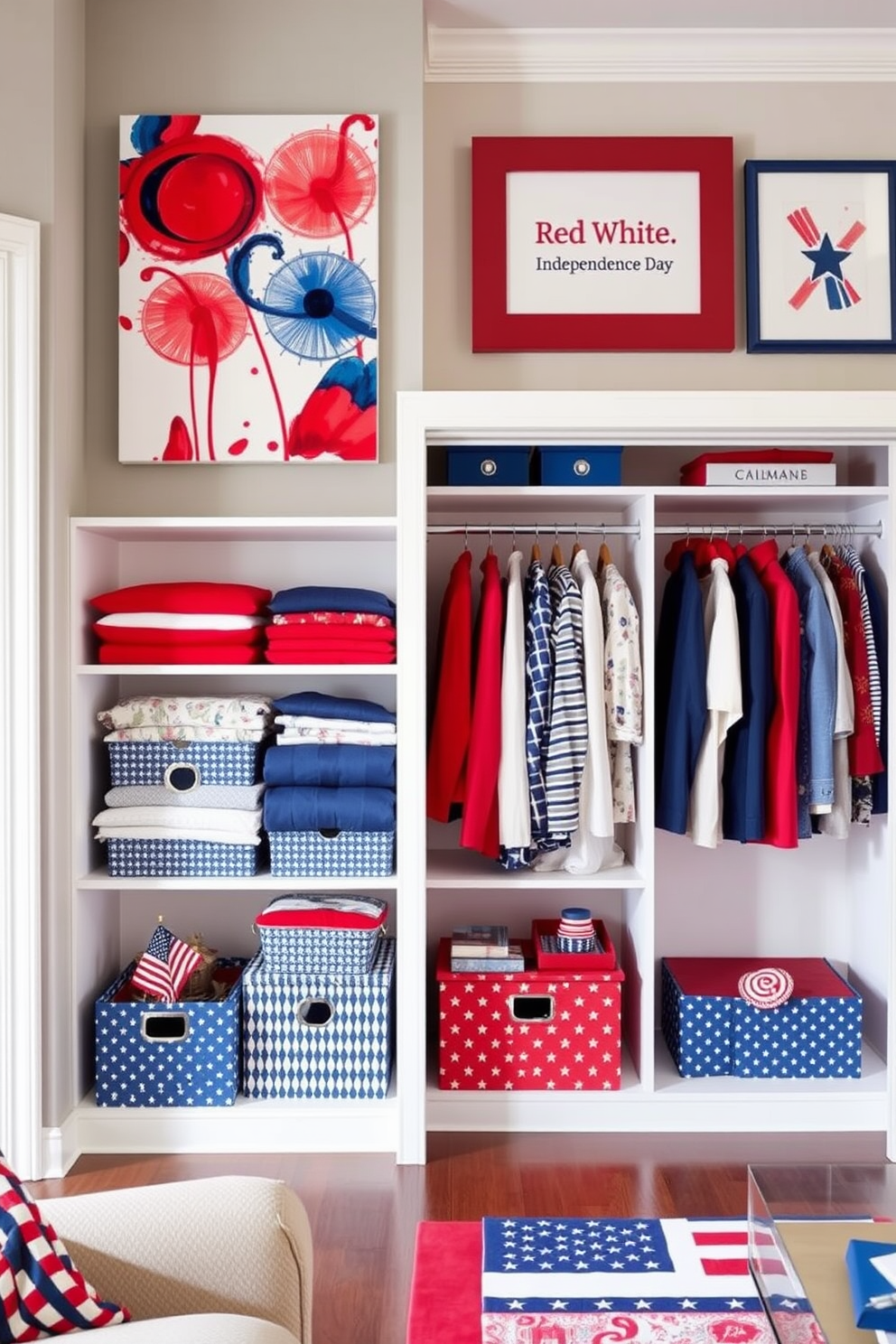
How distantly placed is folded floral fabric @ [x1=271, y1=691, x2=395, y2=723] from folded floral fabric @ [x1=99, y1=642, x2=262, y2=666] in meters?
0.18

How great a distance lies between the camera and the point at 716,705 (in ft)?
9.93

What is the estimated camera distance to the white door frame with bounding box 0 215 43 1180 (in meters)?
2.74

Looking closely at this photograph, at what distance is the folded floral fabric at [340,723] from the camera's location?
2.99 meters

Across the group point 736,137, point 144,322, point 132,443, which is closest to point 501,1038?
point 132,443

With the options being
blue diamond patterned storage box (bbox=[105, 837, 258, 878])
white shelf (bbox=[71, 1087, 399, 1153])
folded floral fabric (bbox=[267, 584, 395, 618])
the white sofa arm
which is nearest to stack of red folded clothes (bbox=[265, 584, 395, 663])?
folded floral fabric (bbox=[267, 584, 395, 618])

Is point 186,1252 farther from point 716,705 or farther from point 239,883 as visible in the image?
point 716,705

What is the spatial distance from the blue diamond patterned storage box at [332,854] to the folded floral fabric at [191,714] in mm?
309

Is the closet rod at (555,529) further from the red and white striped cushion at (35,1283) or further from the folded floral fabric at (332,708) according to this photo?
the red and white striped cushion at (35,1283)

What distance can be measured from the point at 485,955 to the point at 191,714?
104cm

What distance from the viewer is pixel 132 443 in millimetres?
3035

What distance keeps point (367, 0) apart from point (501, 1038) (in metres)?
2.81

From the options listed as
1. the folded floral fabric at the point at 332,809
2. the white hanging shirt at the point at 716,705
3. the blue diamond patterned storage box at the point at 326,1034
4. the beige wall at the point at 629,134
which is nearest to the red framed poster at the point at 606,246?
the beige wall at the point at 629,134

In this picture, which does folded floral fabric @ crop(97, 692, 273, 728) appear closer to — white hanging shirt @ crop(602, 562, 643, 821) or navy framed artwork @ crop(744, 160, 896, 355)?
white hanging shirt @ crop(602, 562, 643, 821)

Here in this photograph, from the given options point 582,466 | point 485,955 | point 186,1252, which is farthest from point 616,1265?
point 582,466
